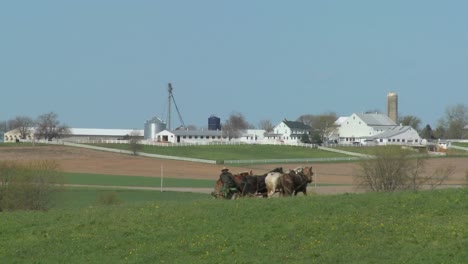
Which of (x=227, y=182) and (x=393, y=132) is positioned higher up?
(x=393, y=132)

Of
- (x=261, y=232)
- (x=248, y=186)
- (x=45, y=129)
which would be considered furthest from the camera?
(x=45, y=129)

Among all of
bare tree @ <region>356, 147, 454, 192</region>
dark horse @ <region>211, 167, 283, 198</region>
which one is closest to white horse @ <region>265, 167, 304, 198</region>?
dark horse @ <region>211, 167, 283, 198</region>

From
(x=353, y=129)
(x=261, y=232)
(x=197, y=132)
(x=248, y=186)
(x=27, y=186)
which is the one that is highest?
(x=353, y=129)

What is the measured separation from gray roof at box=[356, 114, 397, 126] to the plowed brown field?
233 ft

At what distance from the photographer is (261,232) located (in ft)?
62.1

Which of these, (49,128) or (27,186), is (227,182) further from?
(49,128)

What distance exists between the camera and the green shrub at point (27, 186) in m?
33.5

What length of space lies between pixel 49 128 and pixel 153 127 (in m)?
24.3

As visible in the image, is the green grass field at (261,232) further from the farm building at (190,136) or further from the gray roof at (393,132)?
the gray roof at (393,132)

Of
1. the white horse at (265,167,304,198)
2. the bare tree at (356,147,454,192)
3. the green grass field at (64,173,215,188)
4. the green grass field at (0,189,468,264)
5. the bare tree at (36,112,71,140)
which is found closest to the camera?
the green grass field at (0,189,468,264)

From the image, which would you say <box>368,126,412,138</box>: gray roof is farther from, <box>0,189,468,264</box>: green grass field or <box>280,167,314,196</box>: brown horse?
<box>0,189,468,264</box>: green grass field

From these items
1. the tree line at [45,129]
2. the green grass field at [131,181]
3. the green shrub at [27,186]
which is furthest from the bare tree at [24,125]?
the green shrub at [27,186]

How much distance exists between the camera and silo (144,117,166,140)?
186375mm

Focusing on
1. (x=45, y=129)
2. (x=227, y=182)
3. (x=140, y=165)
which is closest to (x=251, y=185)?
Result: (x=227, y=182)
